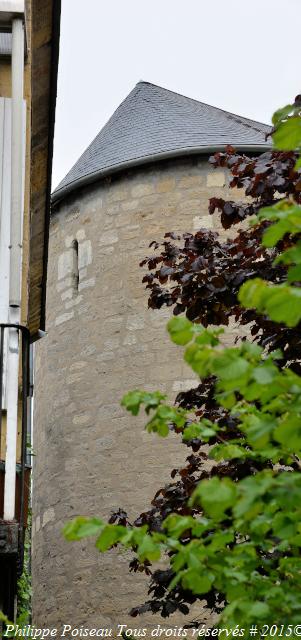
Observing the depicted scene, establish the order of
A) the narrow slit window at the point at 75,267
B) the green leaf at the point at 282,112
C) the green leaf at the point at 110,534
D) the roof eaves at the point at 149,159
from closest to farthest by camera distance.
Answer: the green leaf at the point at 110,534 < the green leaf at the point at 282,112 < the roof eaves at the point at 149,159 < the narrow slit window at the point at 75,267

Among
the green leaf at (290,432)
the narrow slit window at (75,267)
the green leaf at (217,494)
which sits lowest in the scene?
the green leaf at (217,494)

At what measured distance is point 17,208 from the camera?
5285mm

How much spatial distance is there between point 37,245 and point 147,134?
255 cm

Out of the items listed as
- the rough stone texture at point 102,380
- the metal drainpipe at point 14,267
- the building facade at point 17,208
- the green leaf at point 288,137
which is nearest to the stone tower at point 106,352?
the rough stone texture at point 102,380

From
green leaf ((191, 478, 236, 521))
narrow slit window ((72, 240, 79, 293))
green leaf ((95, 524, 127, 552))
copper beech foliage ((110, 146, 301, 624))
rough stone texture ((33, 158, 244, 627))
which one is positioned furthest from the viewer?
narrow slit window ((72, 240, 79, 293))

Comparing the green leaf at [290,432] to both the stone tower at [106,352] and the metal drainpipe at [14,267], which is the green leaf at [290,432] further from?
the stone tower at [106,352]

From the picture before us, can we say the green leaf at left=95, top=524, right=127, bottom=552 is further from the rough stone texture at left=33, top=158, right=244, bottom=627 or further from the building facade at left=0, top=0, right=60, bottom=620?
the rough stone texture at left=33, top=158, right=244, bottom=627

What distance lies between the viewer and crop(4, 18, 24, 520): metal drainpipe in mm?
4820

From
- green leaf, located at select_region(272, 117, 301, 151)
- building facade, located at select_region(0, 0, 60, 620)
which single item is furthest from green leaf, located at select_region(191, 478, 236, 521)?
building facade, located at select_region(0, 0, 60, 620)

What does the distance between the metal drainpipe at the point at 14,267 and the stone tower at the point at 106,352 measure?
4065 millimetres

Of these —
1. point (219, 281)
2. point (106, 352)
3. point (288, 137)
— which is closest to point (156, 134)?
point (106, 352)

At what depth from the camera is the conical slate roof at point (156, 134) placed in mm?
9961

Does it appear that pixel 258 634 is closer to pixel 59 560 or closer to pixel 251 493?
pixel 251 493

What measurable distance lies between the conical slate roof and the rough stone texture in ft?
0.54
